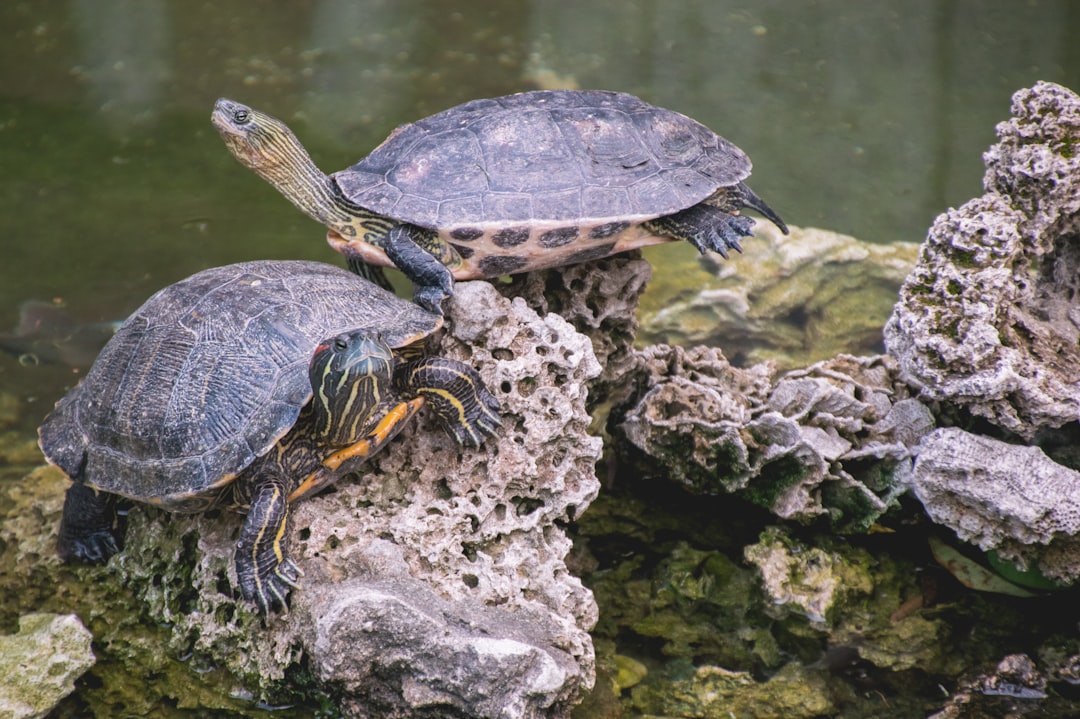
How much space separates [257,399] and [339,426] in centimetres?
24

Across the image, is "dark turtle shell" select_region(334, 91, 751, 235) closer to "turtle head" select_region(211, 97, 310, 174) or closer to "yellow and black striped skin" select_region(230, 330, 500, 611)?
"turtle head" select_region(211, 97, 310, 174)

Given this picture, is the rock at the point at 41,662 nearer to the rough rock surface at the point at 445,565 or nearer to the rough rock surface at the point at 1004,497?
the rough rock surface at the point at 445,565

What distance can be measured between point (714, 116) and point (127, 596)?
199 inches

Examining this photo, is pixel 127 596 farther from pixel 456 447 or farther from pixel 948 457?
pixel 948 457

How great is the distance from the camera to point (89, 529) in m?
3.03

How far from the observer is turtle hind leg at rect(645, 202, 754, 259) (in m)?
3.17

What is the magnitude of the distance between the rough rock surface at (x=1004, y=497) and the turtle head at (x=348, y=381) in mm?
1688

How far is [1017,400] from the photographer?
2816 millimetres

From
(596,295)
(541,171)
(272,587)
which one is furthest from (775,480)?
(272,587)

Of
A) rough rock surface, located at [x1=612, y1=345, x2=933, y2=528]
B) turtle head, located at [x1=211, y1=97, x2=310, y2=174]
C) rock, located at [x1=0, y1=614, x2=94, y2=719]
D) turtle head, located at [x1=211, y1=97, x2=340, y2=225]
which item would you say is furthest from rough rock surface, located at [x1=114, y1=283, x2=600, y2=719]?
turtle head, located at [x1=211, y1=97, x2=310, y2=174]

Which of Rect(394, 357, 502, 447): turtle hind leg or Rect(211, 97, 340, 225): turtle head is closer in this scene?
Rect(394, 357, 502, 447): turtle hind leg

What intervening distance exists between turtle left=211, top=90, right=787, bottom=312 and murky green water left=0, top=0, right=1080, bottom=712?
1.89m

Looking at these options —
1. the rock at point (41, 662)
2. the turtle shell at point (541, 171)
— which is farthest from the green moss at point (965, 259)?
the rock at point (41, 662)

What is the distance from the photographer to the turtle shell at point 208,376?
254cm
